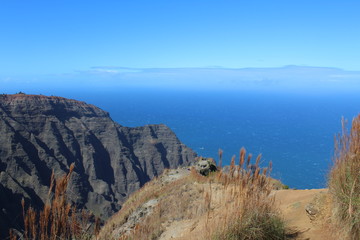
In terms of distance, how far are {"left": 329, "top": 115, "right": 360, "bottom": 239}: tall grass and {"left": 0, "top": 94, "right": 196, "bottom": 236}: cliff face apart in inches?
1739

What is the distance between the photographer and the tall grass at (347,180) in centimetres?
378

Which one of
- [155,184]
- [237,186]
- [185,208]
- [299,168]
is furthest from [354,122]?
[299,168]

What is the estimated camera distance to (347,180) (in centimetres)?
416

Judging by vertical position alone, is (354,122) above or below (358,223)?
above

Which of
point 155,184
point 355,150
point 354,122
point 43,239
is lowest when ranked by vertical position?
point 155,184

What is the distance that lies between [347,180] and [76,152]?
87499 millimetres

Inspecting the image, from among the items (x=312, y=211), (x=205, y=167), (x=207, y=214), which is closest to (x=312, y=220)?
(x=312, y=211)

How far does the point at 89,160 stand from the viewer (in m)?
85.8

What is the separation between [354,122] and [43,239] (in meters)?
4.39

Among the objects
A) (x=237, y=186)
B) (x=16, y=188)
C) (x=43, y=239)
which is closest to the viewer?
(x=43, y=239)

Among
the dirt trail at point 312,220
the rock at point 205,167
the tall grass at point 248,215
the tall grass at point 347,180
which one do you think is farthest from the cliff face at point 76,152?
the tall grass at point 347,180

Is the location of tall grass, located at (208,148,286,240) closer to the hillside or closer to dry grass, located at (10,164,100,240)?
the hillside

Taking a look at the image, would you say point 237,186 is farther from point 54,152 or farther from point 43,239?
point 54,152

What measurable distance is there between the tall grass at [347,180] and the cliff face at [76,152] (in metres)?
44.2
